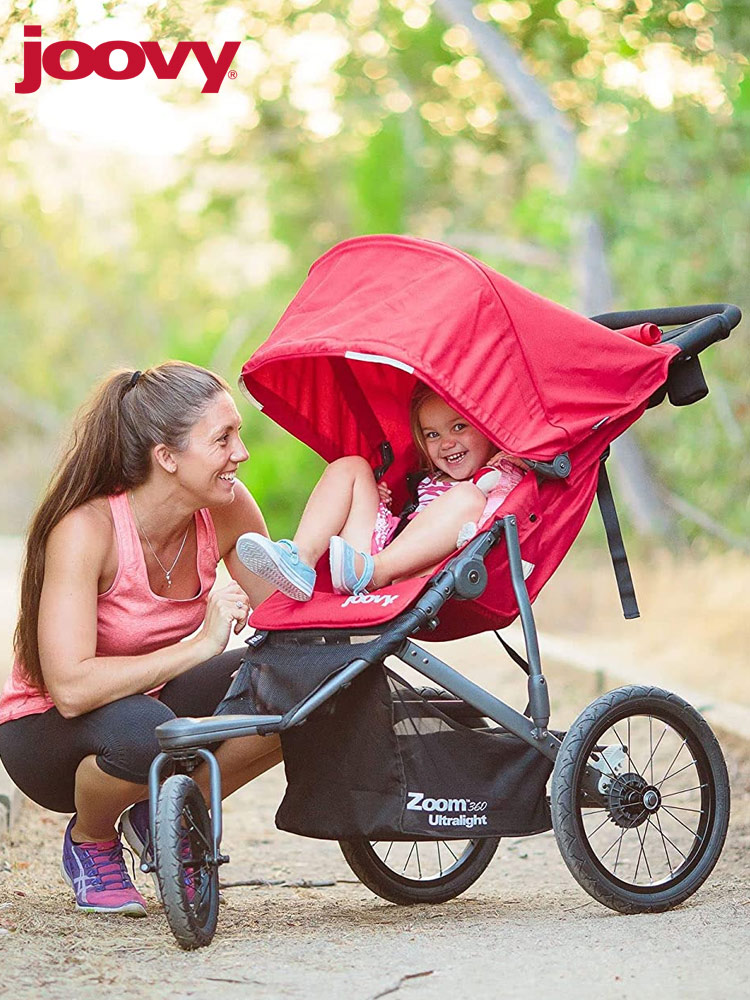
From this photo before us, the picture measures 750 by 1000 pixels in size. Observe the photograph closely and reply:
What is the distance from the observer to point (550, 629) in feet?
28.5

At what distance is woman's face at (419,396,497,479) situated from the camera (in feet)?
12.1

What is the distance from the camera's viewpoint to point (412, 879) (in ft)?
12.2

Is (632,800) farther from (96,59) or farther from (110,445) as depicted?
(96,59)

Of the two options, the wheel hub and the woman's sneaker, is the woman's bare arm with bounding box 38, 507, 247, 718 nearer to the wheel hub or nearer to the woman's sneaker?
the woman's sneaker

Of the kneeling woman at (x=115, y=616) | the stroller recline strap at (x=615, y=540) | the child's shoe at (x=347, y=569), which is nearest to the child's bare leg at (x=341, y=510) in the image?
the child's shoe at (x=347, y=569)

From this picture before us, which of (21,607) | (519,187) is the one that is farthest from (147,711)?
(519,187)

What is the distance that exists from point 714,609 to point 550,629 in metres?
1.48

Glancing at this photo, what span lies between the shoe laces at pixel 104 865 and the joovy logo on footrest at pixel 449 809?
0.83 meters

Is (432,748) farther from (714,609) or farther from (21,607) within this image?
(714,609)

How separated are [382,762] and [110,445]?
1060 mm

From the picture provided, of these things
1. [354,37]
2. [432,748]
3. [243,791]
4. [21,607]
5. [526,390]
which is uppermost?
[354,37]

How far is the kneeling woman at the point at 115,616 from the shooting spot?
10.9ft

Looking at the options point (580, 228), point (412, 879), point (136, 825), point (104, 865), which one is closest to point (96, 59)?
point (136, 825)

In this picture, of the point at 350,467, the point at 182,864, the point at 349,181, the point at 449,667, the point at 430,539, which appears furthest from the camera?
the point at 349,181
